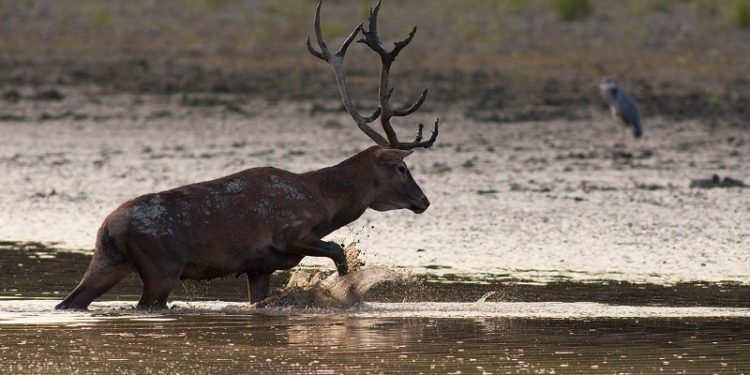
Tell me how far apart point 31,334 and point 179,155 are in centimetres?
994

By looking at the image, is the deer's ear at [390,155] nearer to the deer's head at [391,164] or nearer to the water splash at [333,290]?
the deer's head at [391,164]

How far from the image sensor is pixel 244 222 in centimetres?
1077

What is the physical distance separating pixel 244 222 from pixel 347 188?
0.84m

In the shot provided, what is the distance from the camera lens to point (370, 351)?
8.93 m

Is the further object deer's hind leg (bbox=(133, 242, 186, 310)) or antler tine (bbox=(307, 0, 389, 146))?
antler tine (bbox=(307, 0, 389, 146))

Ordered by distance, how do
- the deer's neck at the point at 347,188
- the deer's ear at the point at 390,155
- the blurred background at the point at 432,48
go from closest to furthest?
the deer's neck at the point at 347,188 < the deer's ear at the point at 390,155 < the blurred background at the point at 432,48

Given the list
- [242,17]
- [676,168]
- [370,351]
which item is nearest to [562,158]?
[676,168]

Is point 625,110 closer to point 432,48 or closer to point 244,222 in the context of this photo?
point 244,222

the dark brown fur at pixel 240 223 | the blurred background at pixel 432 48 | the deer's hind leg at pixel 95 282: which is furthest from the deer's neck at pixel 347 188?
the blurred background at pixel 432 48

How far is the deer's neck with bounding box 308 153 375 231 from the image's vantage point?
1124 centimetres

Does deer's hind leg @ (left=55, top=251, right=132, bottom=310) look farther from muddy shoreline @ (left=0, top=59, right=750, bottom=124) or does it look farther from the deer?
muddy shoreline @ (left=0, top=59, right=750, bottom=124)

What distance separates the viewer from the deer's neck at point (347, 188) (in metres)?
11.2

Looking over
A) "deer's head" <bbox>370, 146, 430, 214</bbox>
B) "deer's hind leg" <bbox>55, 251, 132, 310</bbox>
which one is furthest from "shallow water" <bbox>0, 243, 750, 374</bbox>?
"deer's head" <bbox>370, 146, 430, 214</bbox>

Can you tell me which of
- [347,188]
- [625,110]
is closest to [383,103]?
[347,188]
